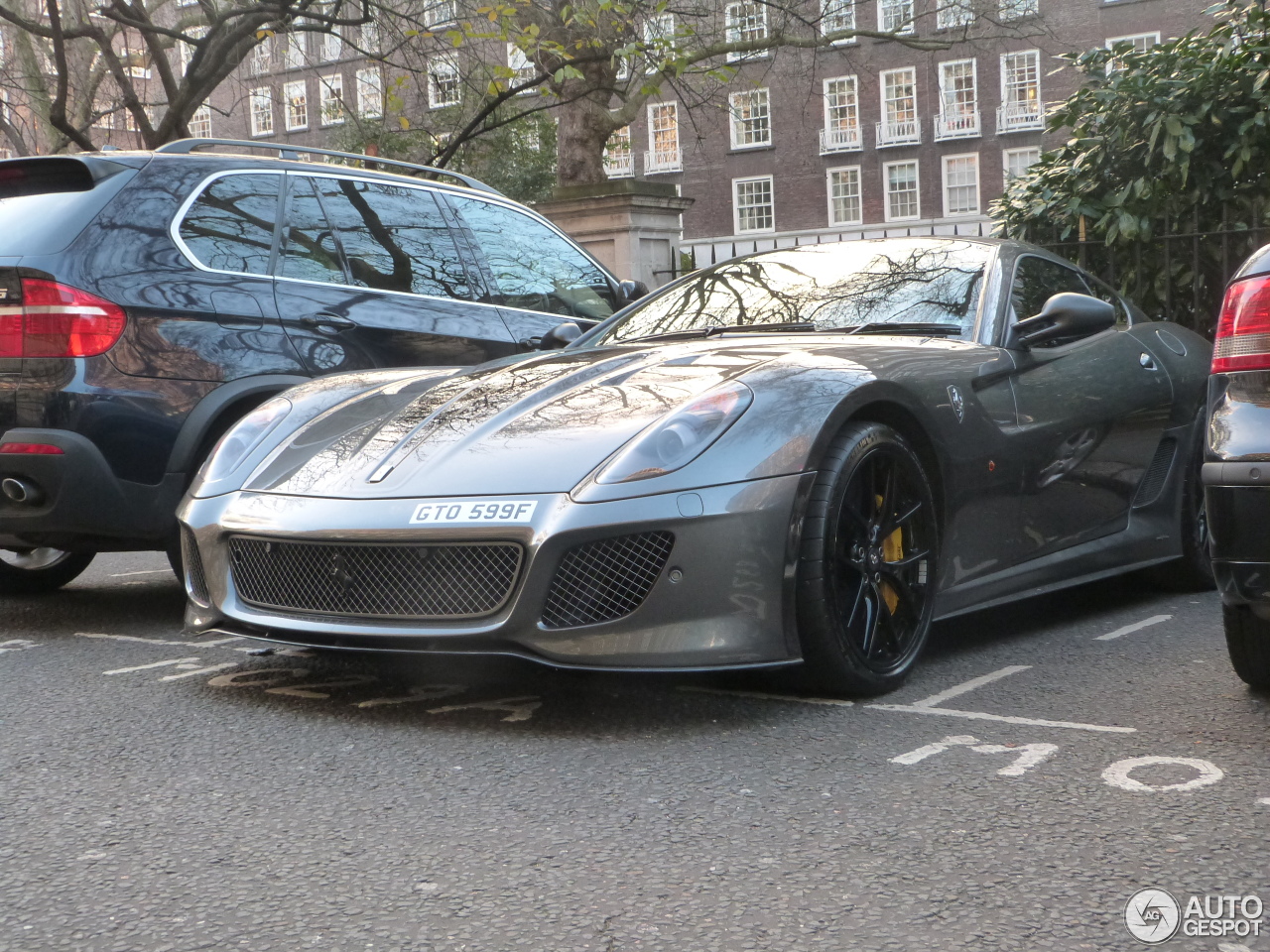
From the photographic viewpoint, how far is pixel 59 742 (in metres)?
3.50

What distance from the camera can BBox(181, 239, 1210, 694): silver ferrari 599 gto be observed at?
3.43 metres

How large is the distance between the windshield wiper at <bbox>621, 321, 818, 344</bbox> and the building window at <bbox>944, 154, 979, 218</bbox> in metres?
43.7

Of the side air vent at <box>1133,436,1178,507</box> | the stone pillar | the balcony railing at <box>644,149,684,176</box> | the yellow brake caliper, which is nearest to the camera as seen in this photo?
the yellow brake caliper

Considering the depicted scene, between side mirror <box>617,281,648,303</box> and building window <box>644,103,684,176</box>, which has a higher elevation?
building window <box>644,103,684,176</box>

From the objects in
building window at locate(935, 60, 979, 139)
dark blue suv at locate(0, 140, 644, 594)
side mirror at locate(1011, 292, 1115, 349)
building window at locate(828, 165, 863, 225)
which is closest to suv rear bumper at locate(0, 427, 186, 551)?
dark blue suv at locate(0, 140, 644, 594)

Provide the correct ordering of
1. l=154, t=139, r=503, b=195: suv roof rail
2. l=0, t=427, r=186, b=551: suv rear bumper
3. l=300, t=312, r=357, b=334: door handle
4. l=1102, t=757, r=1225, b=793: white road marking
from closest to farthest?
l=1102, t=757, r=1225, b=793: white road marking
l=0, t=427, r=186, b=551: suv rear bumper
l=300, t=312, r=357, b=334: door handle
l=154, t=139, r=503, b=195: suv roof rail

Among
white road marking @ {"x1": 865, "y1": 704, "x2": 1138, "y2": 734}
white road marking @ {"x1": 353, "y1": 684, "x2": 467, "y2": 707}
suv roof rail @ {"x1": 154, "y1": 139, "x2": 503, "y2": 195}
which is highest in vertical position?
suv roof rail @ {"x1": 154, "y1": 139, "x2": 503, "y2": 195}

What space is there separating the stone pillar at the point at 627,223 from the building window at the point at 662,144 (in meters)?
38.0

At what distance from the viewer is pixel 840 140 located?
159 ft

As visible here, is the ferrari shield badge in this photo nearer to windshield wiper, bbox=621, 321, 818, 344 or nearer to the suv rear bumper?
windshield wiper, bbox=621, 321, 818, 344

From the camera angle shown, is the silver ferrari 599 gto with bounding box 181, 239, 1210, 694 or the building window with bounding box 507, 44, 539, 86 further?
the building window with bounding box 507, 44, 539, 86

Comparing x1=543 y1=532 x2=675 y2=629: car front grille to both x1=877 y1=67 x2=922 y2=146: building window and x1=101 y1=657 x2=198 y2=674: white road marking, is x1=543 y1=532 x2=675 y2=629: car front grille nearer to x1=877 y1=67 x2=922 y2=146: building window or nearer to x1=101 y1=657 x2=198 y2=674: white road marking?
x1=101 y1=657 x2=198 y2=674: white road marking

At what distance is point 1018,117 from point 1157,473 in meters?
42.9

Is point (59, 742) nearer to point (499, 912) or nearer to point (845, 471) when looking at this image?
point (499, 912)
